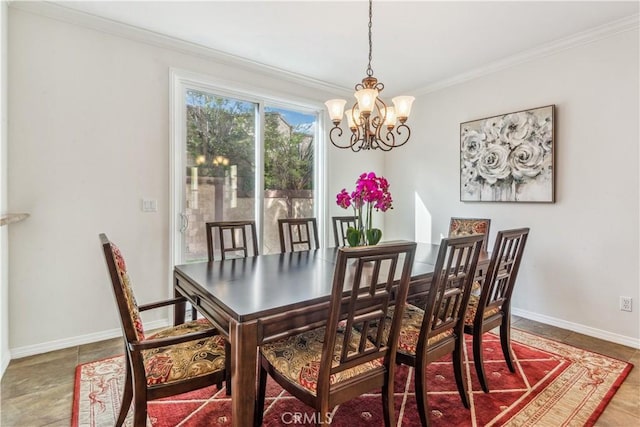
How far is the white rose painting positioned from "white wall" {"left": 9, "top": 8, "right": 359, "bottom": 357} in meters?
3.14

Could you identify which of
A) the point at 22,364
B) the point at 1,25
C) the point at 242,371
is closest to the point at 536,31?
the point at 242,371

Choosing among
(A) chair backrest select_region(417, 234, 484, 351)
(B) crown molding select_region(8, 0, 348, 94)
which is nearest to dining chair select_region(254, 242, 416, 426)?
(A) chair backrest select_region(417, 234, 484, 351)

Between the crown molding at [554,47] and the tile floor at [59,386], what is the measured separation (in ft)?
8.41

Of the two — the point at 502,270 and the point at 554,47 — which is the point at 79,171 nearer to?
the point at 502,270

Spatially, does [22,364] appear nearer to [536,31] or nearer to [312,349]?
[312,349]

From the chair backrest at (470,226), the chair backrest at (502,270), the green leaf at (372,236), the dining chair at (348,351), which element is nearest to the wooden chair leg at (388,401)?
the dining chair at (348,351)

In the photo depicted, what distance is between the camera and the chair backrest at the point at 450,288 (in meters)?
1.50

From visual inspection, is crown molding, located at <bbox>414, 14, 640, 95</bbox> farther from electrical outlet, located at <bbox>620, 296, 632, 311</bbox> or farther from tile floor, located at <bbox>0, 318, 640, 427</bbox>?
tile floor, located at <bbox>0, 318, 640, 427</bbox>

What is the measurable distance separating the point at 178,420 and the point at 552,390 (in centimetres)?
219

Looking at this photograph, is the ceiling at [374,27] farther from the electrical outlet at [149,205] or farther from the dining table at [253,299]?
the dining table at [253,299]

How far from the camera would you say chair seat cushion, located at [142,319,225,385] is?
135cm

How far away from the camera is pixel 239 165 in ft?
11.4

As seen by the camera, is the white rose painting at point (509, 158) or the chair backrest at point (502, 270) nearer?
the chair backrest at point (502, 270)

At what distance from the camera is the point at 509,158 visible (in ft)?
10.8
